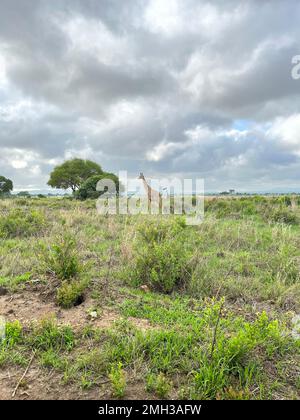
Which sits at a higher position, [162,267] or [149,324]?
Answer: [162,267]

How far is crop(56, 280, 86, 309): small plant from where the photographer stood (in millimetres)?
3289

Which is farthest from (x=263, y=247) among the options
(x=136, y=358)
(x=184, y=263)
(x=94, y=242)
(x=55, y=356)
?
(x=55, y=356)

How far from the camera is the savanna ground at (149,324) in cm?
Answer: 217

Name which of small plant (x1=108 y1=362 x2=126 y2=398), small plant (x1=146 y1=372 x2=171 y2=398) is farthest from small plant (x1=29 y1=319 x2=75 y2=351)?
small plant (x1=146 y1=372 x2=171 y2=398)

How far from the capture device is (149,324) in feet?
9.81

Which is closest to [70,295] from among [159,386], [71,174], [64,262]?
[64,262]

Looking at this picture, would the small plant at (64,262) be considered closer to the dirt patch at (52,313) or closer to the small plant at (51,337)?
the dirt patch at (52,313)

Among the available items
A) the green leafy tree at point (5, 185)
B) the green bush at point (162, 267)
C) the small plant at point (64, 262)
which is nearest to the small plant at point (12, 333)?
the small plant at point (64, 262)

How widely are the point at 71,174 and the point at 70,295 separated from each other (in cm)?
4242

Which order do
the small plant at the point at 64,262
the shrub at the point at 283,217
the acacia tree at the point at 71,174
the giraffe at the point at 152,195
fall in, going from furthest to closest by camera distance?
the acacia tree at the point at 71,174 < the giraffe at the point at 152,195 < the shrub at the point at 283,217 < the small plant at the point at 64,262

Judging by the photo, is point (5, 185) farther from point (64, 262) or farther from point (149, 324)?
point (149, 324)

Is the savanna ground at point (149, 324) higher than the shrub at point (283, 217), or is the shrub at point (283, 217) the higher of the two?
the shrub at point (283, 217)

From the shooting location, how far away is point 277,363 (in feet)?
8.01
